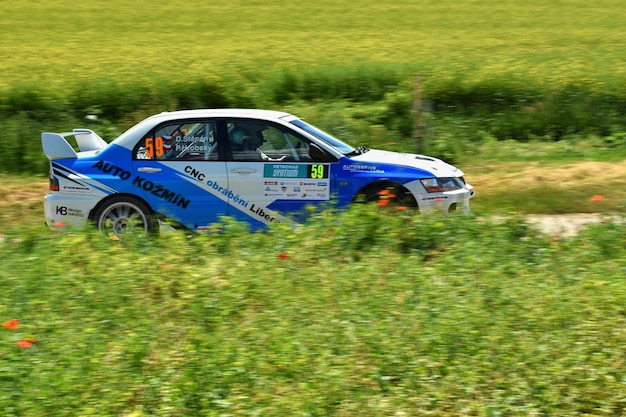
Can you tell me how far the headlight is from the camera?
975 centimetres

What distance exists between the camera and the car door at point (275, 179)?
31.9 ft

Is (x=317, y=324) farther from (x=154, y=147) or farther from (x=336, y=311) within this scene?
(x=154, y=147)

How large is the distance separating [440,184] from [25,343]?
536 cm

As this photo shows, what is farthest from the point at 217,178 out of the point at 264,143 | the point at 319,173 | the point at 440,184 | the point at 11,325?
the point at 11,325

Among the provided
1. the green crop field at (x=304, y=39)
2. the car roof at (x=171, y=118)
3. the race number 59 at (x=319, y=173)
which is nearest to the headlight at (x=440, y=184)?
the race number 59 at (x=319, y=173)

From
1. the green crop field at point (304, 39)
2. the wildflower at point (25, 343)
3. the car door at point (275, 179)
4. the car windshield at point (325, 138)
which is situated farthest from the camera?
the green crop field at point (304, 39)

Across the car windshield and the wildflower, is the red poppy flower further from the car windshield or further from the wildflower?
the car windshield

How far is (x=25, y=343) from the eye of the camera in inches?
227

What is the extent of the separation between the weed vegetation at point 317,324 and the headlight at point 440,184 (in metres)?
1.89

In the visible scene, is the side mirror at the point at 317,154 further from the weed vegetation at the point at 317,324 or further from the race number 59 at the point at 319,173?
the weed vegetation at the point at 317,324

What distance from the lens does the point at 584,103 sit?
1638 cm

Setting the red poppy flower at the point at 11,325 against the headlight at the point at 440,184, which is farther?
the headlight at the point at 440,184

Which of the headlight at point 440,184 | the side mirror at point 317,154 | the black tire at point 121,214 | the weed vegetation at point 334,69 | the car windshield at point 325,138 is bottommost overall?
the black tire at point 121,214

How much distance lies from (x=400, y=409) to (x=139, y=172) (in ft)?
17.8
